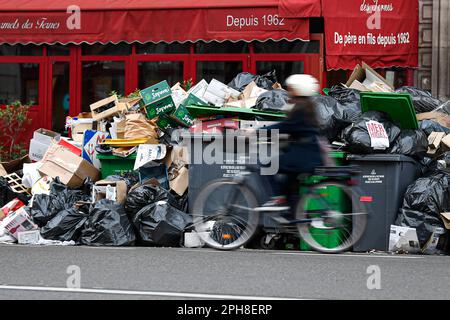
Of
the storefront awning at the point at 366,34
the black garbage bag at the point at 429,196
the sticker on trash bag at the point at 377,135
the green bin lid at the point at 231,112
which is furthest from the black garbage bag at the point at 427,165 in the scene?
the storefront awning at the point at 366,34

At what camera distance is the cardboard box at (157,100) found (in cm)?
1348

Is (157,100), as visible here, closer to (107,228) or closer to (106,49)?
(107,228)

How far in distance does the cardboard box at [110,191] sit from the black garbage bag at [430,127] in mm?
4050

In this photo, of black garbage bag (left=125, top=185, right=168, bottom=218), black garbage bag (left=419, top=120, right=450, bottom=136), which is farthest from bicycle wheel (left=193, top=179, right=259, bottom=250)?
black garbage bag (left=419, top=120, right=450, bottom=136)

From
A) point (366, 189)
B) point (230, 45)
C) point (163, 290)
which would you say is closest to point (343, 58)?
point (230, 45)

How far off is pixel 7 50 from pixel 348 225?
961cm

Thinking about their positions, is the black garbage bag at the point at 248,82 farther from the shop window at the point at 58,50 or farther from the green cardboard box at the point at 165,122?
the shop window at the point at 58,50

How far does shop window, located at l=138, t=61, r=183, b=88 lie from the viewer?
1666 centimetres

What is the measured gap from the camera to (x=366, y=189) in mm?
11492

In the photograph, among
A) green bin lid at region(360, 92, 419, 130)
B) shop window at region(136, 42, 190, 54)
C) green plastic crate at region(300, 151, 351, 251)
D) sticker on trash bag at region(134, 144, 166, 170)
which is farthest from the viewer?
shop window at region(136, 42, 190, 54)

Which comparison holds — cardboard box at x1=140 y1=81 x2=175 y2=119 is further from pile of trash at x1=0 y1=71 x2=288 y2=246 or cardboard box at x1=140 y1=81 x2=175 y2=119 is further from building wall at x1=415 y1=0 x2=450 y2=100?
building wall at x1=415 y1=0 x2=450 y2=100

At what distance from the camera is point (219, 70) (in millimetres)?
16484

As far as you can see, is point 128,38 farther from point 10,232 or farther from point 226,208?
point 226,208

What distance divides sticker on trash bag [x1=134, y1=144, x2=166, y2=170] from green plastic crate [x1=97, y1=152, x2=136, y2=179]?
9.3 inches
